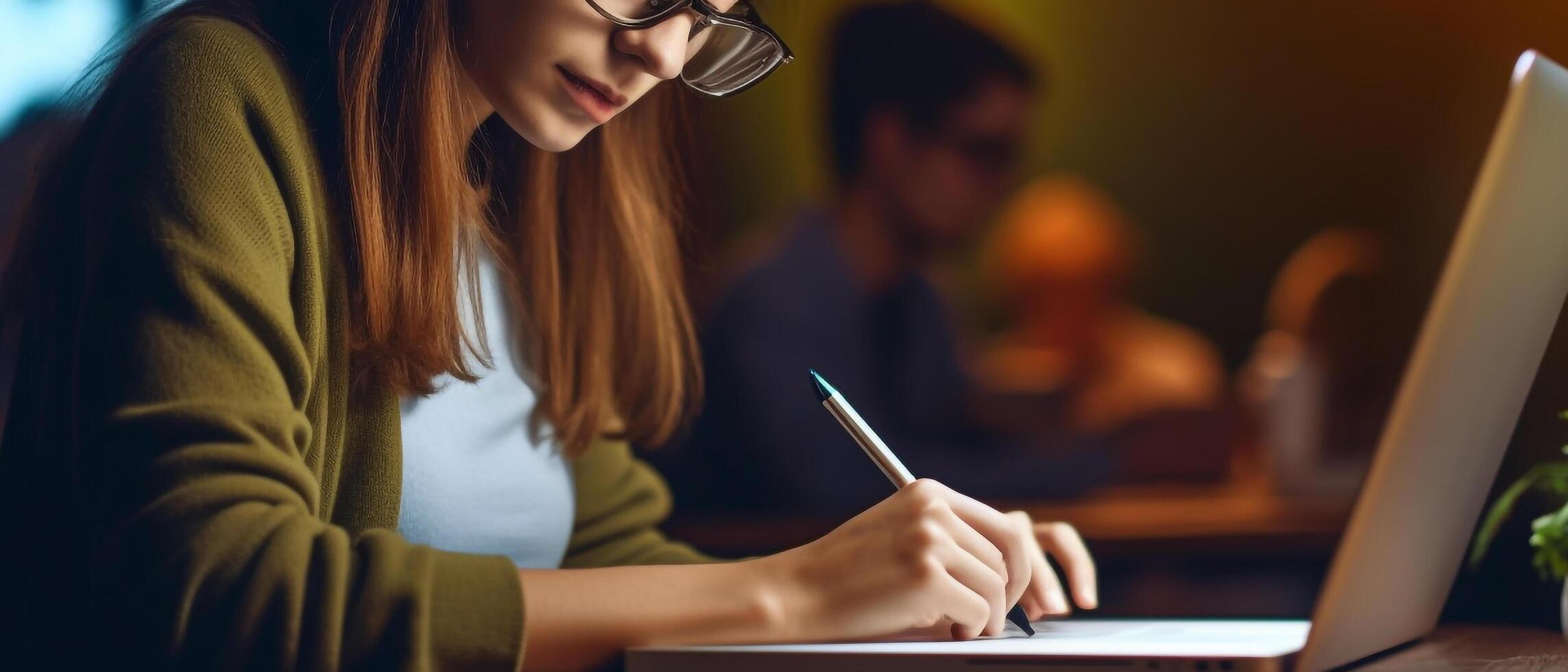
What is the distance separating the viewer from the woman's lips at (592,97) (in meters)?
0.79

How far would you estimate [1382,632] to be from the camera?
681 millimetres

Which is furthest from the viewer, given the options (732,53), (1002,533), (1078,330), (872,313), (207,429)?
(1078,330)

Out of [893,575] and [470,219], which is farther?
[470,219]

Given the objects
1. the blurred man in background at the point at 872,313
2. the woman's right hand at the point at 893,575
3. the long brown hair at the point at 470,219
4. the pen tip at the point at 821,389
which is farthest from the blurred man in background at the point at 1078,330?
the woman's right hand at the point at 893,575

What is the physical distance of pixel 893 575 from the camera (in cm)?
63

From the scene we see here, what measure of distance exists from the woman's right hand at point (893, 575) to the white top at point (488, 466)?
0.26 metres

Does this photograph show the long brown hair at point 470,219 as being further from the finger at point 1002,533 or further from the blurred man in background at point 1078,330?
the blurred man in background at point 1078,330

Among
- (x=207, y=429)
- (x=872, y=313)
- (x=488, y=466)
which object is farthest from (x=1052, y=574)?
(x=872, y=313)

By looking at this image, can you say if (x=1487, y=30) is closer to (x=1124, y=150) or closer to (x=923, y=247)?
(x=1124, y=150)

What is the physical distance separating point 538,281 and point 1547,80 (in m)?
0.68

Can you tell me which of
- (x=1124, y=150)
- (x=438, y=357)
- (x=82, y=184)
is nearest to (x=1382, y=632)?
(x=438, y=357)

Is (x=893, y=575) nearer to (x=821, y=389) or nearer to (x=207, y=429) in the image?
(x=821, y=389)

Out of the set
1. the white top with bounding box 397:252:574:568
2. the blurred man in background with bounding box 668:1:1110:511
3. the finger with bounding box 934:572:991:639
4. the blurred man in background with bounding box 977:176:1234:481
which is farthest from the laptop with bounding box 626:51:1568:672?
the blurred man in background with bounding box 977:176:1234:481

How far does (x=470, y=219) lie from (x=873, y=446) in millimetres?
296
